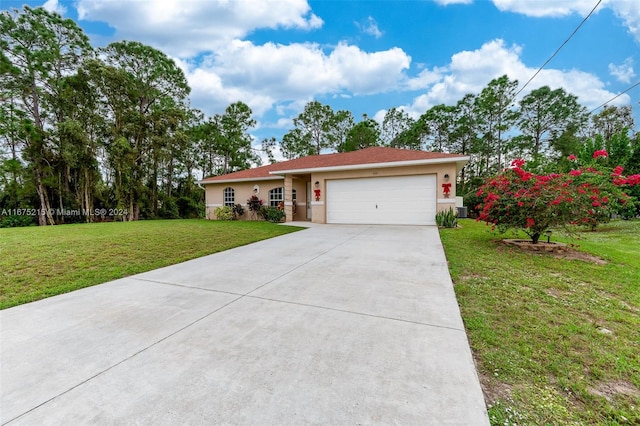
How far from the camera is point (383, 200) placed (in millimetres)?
11477

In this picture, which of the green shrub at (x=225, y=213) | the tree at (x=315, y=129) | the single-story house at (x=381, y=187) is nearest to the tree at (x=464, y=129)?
the tree at (x=315, y=129)

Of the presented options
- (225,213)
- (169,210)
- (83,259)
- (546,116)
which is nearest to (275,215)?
(225,213)

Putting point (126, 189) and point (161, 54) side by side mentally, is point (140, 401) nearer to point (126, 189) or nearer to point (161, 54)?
point (126, 189)

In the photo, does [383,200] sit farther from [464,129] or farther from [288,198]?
[464,129]

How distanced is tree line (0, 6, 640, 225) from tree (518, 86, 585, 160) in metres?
0.08

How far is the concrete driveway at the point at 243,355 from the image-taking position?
1580mm

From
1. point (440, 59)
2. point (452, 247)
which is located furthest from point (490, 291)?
point (440, 59)

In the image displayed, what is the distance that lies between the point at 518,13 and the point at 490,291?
11029 mm

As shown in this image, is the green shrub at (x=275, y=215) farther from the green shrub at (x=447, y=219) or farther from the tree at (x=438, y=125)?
the tree at (x=438, y=125)

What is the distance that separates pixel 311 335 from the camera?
2.46 meters

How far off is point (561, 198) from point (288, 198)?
34.9 feet

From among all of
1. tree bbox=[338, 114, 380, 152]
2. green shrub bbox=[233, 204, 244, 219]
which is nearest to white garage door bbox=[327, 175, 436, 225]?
green shrub bbox=[233, 204, 244, 219]

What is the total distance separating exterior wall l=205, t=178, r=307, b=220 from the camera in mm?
14617

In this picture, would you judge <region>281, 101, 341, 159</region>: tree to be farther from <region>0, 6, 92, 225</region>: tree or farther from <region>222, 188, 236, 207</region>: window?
<region>0, 6, 92, 225</region>: tree
